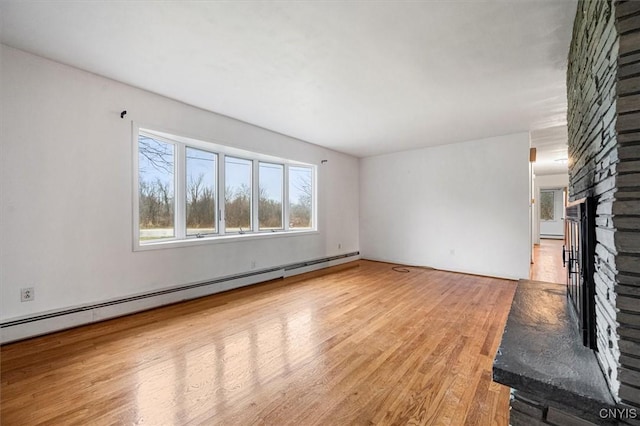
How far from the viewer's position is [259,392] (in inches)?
69.5

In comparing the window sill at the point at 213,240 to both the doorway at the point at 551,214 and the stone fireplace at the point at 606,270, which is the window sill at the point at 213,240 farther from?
the doorway at the point at 551,214

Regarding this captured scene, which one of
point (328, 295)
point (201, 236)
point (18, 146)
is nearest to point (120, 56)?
point (18, 146)

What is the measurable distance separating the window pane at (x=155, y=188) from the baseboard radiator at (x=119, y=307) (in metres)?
0.73

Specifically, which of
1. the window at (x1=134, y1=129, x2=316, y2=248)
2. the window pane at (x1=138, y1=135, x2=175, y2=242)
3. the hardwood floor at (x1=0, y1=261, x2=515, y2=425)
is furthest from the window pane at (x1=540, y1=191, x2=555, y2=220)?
the window pane at (x1=138, y1=135, x2=175, y2=242)

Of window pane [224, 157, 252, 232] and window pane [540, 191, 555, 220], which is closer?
window pane [224, 157, 252, 232]

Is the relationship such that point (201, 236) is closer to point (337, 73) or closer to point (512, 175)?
point (337, 73)

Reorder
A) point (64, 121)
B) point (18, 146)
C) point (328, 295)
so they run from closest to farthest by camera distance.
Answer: point (18, 146) → point (64, 121) → point (328, 295)

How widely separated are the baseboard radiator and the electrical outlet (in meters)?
0.16

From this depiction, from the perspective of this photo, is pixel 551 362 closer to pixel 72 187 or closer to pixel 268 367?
pixel 268 367

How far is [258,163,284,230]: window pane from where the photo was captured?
16.3 ft

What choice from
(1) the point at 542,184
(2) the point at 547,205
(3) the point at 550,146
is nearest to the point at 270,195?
(3) the point at 550,146

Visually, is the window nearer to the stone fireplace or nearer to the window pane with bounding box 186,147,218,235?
the window pane with bounding box 186,147,218,235

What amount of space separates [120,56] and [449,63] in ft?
9.92

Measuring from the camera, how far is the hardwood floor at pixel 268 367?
159 centimetres
